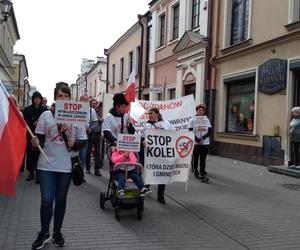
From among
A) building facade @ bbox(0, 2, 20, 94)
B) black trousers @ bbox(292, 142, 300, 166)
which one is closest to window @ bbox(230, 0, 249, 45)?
black trousers @ bbox(292, 142, 300, 166)

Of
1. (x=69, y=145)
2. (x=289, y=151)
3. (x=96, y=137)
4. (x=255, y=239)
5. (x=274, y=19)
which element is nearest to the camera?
(x=69, y=145)

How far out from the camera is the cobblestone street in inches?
210

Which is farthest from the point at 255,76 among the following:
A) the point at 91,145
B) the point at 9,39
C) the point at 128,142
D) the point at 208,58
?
the point at 9,39

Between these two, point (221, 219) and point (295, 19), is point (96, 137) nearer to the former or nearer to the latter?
point (221, 219)

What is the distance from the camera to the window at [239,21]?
15276 mm

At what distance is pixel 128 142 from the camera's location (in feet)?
21.3

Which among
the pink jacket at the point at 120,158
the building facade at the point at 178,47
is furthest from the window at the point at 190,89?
the pink jacket at the point at 120,158

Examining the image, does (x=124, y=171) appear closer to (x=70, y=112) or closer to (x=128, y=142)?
(x=128, y=142)

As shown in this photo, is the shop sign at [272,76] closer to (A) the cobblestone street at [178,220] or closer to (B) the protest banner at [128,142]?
(A) the cobblestone street at [178,220]

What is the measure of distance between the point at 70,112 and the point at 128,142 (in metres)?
1.77

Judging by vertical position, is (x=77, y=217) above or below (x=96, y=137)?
below

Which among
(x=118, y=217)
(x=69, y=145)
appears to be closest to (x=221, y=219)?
(x=118, y=217)

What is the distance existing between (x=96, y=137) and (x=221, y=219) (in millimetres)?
5321

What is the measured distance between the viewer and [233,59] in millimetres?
15586
